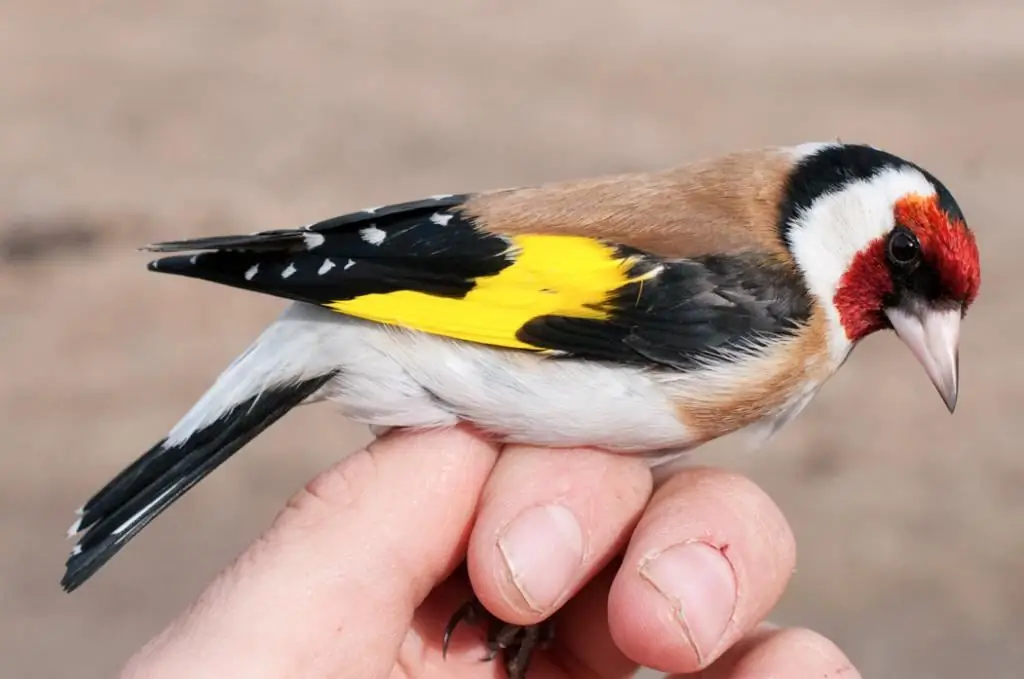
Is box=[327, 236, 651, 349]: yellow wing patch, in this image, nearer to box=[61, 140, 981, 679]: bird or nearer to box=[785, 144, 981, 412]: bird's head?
box=[61, 140, 981, 679]: bird

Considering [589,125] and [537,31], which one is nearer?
[589,125]

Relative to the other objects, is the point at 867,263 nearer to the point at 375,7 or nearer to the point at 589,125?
the point at 589,125

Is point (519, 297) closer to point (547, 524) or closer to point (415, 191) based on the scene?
point (547, 524)

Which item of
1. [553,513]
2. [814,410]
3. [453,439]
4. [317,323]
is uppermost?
[317,323]

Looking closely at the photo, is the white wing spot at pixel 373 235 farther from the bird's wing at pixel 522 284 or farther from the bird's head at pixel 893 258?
the bird's head at pixel 893 258

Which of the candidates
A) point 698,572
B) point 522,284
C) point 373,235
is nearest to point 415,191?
point 373,235

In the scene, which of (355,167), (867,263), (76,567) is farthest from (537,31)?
(76,567)

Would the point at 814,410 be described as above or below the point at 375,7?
below
